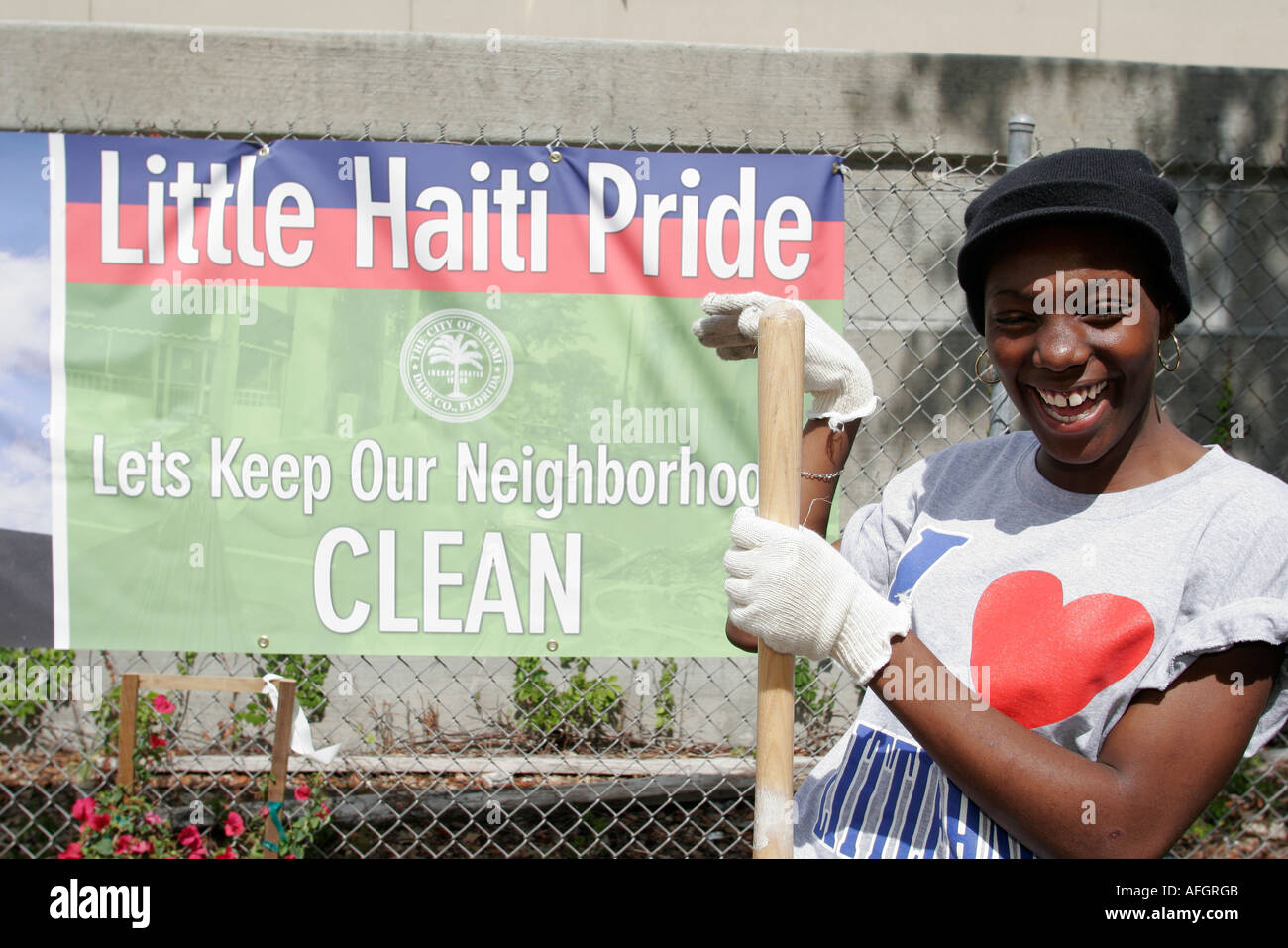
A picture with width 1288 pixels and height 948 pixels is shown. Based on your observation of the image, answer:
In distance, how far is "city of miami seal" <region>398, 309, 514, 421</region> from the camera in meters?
3.02

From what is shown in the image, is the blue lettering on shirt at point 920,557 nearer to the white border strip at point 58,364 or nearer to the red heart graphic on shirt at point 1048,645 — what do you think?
the red heart graphic on shirt at point 1048,645

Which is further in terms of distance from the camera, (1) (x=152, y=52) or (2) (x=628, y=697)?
(2) (x=628, y=697)

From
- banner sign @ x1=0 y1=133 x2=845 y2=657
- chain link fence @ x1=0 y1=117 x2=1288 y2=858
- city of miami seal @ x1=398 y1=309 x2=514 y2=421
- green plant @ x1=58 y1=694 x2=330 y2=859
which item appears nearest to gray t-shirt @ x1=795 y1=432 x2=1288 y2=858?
banner sign @ x1=0 y1=133 x2=845 y2=657

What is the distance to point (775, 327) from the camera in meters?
1.58

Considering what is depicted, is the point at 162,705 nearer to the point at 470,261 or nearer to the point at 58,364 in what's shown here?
the point at 58,364

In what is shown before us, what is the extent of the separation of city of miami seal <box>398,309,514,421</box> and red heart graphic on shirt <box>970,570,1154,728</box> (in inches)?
73.5

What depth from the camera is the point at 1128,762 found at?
131 cm

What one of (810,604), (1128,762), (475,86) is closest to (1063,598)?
(1128,762)

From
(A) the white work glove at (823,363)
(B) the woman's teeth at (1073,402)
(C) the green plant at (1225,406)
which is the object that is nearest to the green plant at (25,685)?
(A) the white work glove at (823,363)

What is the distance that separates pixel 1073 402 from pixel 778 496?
468 millimetres

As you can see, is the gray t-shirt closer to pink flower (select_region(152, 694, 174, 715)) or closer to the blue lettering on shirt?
the blue lettering on shirt

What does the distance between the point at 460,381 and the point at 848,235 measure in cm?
152

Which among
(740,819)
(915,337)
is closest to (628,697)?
(740,819)
